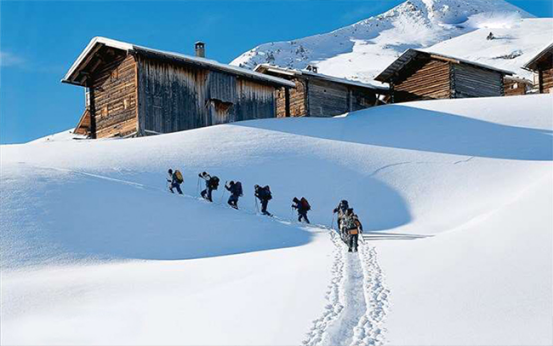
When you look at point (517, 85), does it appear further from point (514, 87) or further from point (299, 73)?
point (299, 73)

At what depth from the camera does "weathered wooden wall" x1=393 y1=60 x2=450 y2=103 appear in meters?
42.3

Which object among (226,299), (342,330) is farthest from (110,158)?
(342,330)

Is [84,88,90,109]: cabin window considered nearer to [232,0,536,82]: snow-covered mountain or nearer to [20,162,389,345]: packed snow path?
[20,162,389,345]: packed snow path

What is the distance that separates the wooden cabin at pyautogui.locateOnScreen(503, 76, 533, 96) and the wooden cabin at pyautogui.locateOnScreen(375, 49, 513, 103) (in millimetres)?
8334

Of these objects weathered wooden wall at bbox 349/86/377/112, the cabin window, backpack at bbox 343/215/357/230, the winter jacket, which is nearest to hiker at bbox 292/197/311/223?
the winter jacket

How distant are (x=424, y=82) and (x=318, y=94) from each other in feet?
20.5

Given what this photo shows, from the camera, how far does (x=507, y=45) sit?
301 ft

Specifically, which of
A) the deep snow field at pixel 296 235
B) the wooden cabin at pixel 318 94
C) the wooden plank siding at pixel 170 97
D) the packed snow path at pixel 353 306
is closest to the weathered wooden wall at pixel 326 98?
the wooden cabin at pixel 318 94

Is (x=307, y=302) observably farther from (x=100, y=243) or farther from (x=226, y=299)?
(x=100, y=243)

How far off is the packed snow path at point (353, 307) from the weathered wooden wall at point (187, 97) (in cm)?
2019

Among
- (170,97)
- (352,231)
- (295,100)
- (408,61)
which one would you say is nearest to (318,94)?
(295,100)

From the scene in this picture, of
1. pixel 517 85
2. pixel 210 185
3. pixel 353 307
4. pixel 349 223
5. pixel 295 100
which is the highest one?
pixel 517 85

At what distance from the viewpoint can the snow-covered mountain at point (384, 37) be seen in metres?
105

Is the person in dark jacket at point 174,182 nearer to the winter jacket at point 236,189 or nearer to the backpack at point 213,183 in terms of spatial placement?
the backpack at point 213,183
